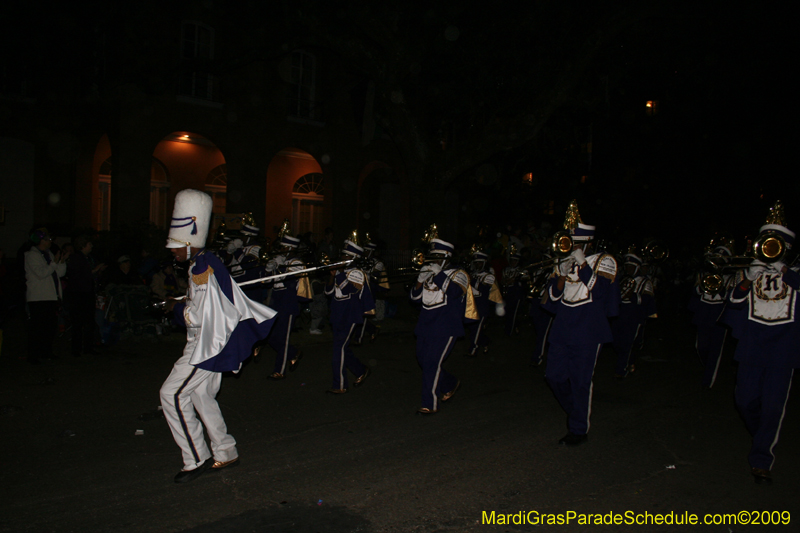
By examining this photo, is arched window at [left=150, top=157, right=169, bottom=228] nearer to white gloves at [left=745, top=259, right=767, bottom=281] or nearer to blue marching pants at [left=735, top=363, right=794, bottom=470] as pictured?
white gloves at [left=745, top=259, right=767, bottom=281]

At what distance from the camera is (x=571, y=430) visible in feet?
19.1

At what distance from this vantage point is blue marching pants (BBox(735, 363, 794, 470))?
16.2ft

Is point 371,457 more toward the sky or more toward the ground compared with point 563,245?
more toward the ground

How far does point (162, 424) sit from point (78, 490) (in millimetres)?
1588

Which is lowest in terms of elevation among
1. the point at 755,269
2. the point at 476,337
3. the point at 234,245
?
the point at 476,337

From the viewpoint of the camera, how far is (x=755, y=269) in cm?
534

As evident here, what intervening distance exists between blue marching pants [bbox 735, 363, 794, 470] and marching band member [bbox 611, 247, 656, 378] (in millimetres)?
3990

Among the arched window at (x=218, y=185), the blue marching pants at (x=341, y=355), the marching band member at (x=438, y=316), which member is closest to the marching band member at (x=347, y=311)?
the blue marching pants at (x=341, y=355)

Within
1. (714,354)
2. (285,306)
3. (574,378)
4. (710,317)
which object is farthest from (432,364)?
(710,317)

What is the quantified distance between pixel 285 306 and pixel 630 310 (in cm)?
533

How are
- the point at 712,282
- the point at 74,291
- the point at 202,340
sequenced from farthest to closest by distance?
the point at 74,291
the point at 712,282
the point at 202,340

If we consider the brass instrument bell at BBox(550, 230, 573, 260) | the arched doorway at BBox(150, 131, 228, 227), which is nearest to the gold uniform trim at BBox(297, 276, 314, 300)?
the brass instrument bell at BBox(550, 230, 573, 260)

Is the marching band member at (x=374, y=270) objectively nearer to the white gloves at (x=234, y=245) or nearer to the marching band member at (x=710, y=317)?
the white gloves at (x=234, y=245)

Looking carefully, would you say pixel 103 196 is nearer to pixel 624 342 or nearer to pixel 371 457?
pixel 624 342
